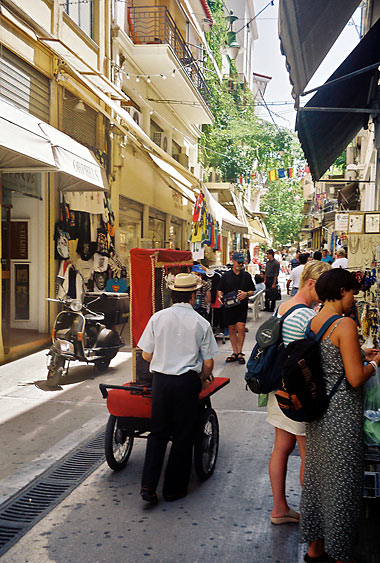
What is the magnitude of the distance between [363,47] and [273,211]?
175ft

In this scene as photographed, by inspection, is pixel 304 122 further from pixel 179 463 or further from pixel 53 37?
pixel 53 37

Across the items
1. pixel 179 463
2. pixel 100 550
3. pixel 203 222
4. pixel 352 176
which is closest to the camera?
pixel 100 550

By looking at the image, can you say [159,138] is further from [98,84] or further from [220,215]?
[98,84]

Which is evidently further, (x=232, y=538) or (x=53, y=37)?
(x=53, y=37)

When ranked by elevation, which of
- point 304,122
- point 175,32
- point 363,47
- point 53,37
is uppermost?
point 175,32

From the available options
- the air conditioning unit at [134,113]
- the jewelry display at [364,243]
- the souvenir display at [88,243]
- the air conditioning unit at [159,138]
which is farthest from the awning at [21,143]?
the air conditioning unit at [159,138]

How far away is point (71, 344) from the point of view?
805 centimetres

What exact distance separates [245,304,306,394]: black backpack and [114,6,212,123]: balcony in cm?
1310

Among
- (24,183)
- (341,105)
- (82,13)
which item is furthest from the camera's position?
(82,13)

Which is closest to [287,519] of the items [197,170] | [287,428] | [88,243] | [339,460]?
[287,428]

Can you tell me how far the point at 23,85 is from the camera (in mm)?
9789

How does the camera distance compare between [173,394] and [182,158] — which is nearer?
[173,394]

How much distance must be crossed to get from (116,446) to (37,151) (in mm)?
4793

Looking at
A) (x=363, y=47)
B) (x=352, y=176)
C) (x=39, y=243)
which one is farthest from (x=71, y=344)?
(x=352, y=176)
